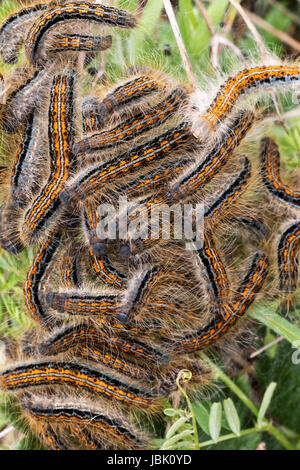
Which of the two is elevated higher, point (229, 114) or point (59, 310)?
point (229, 114)

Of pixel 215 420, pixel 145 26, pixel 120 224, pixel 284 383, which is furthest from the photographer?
pixel 284 383

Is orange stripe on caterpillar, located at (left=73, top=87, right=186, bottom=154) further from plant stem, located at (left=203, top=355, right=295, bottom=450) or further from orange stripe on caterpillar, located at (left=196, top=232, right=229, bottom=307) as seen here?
plant stem, located at (left=203, top=355, right=295, bottom=450)

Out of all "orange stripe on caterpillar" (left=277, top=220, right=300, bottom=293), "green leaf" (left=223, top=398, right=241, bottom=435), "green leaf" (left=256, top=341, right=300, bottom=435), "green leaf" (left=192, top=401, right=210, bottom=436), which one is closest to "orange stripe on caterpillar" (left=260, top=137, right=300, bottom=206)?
"orange stripe on caterpillar" (left=277, top=220, right=300, bottom=293)

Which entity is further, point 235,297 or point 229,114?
point 235,297

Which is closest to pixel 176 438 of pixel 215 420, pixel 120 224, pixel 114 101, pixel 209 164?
pixel 215 420

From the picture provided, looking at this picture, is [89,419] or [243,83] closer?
[243,83]

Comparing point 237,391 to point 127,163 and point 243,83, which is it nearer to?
point 127,163

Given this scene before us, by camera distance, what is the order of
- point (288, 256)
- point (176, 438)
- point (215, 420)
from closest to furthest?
point (176, 438)
point (215, 420)
point (288, 256)
